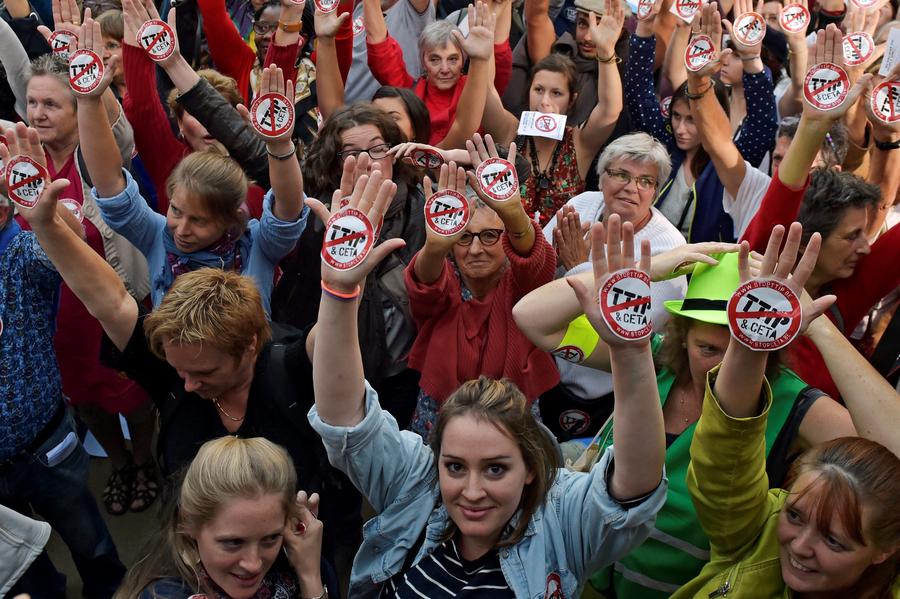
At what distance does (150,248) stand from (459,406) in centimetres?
186

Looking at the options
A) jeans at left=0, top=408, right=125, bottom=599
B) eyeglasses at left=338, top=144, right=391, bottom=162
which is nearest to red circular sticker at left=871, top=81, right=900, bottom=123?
eyeglasses at left=338, top=144, right=391, bottom=162

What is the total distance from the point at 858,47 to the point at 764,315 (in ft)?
9.72

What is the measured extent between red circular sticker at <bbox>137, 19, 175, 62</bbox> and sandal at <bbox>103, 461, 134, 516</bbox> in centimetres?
187

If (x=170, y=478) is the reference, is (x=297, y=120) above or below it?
above

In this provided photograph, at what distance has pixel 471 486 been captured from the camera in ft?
6.28

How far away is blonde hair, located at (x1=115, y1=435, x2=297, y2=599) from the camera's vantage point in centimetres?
202

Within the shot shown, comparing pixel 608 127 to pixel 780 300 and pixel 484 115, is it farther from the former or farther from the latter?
pixel 780 300

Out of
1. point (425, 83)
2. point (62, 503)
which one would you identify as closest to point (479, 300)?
point (62, 503)

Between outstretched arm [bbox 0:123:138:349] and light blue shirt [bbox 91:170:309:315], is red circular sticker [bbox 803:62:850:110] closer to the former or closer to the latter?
light blue shirt [bbox 91:170:309:315]

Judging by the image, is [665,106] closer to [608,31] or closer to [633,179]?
[608,31]

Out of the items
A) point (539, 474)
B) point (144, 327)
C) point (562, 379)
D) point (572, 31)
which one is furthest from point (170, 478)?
point (572, 31)

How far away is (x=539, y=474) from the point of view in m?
1.98

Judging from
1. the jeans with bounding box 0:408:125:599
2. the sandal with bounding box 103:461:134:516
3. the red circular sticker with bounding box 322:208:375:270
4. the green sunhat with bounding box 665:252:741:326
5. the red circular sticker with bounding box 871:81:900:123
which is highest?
the red circular sticker with bounding box 871:81:900:123

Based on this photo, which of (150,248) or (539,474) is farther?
(150,248)
